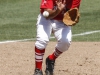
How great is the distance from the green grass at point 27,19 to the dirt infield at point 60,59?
4.14ft

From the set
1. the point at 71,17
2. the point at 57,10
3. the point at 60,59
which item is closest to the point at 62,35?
the point at 71,17

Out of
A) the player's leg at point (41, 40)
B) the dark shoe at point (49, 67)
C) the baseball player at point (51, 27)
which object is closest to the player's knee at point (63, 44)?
the baseball player at point (51, 27)

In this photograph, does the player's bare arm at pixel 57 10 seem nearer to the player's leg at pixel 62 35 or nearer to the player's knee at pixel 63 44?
the player's leg at pixel 62 35

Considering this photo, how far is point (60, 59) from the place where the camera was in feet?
26.1

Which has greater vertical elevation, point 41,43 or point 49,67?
point 41,43

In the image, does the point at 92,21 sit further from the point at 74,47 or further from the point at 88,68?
the point at 88,68

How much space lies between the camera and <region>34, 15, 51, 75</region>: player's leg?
5965 millimetres

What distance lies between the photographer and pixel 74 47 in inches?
366

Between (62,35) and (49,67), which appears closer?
(62,35)

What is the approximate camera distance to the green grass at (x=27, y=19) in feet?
36.3

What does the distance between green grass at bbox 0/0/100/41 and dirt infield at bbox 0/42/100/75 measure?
1.26m

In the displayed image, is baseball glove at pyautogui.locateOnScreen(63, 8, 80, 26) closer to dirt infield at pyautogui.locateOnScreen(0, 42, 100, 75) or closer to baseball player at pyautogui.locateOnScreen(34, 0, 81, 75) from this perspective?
baseball player at pyautogui.locateOnScreen(34, 0, 81, 75)

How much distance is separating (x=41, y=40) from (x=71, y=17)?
1.98 ft

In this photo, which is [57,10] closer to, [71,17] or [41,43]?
[71,17]
